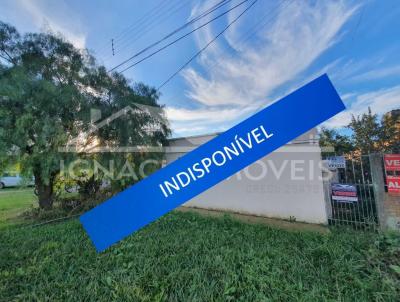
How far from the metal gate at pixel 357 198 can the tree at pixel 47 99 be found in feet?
17.7

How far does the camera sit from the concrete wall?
4.96 metres

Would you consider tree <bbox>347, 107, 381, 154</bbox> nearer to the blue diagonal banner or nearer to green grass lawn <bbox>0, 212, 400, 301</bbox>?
green grass lawn <bbox>0, 212, 400, 301</bbox>

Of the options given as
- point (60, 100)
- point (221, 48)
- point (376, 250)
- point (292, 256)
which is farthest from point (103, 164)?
point (376, 250)

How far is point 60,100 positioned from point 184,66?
3623 mm

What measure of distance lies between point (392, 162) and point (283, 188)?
229 cm

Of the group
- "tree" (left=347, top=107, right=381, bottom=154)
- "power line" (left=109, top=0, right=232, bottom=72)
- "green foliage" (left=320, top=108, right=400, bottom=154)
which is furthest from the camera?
"tree" (left=347, top=107, right=381, bottom=154)

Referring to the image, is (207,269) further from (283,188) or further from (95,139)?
(95,139)

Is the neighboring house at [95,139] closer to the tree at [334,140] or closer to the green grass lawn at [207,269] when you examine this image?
the green grass lawn at [207,269]

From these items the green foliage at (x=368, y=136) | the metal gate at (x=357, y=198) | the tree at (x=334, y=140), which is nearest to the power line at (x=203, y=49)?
the metal gate at (x=357, y=198)

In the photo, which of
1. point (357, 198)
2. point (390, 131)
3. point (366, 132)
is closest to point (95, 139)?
point (357, 198)

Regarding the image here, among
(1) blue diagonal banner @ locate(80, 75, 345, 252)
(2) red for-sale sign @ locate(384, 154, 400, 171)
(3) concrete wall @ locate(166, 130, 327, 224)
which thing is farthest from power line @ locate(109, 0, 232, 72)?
(2) red for-sale sign @ locate(384, 154, 400, 171)

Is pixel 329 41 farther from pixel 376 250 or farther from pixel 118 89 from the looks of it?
pixel 118 89

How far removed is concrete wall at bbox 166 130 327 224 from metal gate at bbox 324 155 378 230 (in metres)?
0.30

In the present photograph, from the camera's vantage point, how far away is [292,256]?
2650 millimetres
